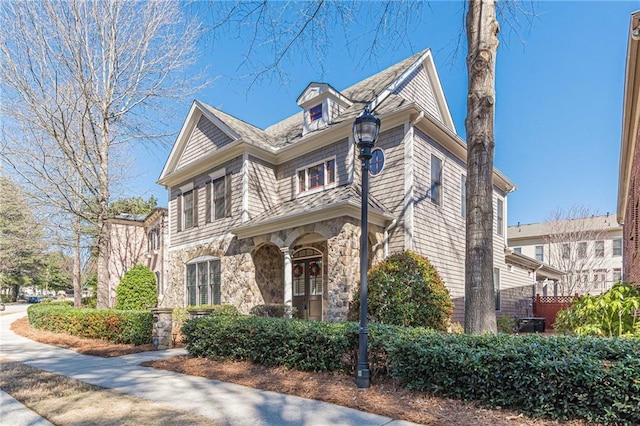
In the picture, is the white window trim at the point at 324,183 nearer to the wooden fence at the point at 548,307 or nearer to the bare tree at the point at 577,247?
the wooden fence at the point at 548,307

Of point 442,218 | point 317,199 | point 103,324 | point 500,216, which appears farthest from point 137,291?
point 500,216

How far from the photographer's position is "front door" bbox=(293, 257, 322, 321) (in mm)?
12344

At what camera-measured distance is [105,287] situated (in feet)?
48.9

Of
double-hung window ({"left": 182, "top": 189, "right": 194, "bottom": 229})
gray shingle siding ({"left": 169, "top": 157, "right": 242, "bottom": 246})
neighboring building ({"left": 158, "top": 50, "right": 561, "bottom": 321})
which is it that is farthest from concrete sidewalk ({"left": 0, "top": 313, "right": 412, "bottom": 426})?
double-hung window ({"left": 182, "top": 189, "right": 194, "bottom": 229})

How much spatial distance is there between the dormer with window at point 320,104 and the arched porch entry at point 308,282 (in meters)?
3.98

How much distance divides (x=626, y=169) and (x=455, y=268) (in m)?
5.27

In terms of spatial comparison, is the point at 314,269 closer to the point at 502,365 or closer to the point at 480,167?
the point at 480,167

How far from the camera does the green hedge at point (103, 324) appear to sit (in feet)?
32.4

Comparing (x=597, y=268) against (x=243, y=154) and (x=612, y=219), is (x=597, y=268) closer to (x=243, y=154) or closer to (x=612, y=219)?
(x=612, y=219)

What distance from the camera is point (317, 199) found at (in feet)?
36.7

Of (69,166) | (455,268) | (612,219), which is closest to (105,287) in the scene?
(69,166)

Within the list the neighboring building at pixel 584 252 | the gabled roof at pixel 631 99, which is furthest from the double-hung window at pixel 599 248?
the gabled roof at pixel 631 99

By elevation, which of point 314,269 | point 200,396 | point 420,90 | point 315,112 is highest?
point 420,90

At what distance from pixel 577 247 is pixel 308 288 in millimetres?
24023
